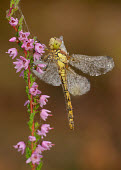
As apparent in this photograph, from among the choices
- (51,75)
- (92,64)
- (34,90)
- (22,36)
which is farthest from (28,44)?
(92,64)

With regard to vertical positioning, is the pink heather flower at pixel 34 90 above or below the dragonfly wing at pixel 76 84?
below

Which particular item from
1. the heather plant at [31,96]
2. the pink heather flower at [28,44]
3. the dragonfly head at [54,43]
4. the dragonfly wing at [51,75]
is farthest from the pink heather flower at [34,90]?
the dragonfly wing at [51,75]

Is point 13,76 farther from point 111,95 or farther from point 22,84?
point 111,95

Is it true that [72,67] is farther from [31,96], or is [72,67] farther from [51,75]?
[31,96]

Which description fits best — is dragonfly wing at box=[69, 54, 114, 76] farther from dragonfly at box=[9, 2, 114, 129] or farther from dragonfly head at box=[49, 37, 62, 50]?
dragonfly head at box=[49, 37, 62, 50]

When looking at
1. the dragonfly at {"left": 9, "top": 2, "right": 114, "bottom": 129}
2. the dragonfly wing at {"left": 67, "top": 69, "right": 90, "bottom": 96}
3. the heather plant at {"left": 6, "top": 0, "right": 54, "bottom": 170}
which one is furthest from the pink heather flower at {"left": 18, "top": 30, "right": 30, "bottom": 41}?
the dragonfly wing at {"left": 67, "top": 69, "right": 90, "bottom": 96}

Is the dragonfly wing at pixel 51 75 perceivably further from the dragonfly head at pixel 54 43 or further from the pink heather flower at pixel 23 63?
the pink heather flower at pixel 23 63
